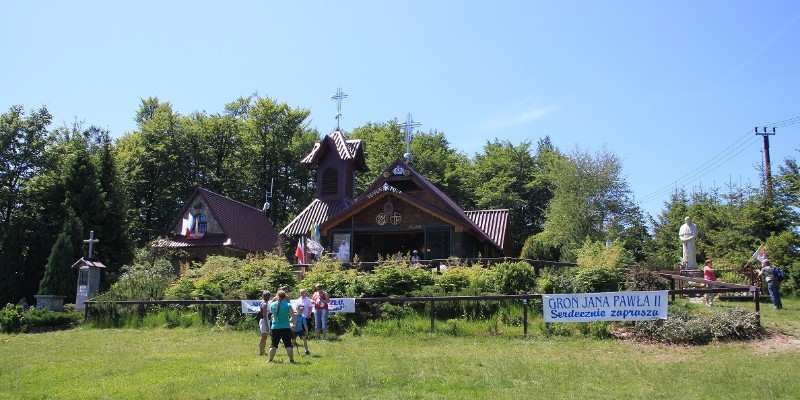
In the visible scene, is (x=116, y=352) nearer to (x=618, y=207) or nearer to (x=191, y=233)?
(x=191, y=233)

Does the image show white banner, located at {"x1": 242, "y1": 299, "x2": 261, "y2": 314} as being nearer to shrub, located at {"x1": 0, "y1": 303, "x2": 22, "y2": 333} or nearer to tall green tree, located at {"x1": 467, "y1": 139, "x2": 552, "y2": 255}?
shrub, located at {"x1": 0, "y1": 303, "x2": 22, "y2": 333}

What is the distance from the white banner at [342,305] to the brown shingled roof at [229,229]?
2037 cm

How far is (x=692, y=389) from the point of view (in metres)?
10.6

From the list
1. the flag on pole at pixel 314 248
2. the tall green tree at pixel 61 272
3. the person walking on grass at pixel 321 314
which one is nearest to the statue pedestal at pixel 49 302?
the tall green tree at pixel 61 272

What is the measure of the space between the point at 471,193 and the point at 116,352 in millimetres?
46794

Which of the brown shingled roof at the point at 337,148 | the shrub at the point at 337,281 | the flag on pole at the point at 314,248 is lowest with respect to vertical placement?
the shrub at the point at 337,281

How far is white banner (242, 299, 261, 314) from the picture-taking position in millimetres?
19953

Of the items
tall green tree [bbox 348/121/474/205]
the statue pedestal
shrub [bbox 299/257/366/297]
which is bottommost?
the statue pedestal

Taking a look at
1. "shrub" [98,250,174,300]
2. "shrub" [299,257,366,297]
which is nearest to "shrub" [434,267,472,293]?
"shrub" [299,257,366,297]

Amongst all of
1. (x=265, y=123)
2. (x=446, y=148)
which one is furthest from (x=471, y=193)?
(x=265, y=123)

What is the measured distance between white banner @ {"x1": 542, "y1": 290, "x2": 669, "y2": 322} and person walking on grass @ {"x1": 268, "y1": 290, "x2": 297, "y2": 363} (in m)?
6.66

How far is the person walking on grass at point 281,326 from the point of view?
44.9ft

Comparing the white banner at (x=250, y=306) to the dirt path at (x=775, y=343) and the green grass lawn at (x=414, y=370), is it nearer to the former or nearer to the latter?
the green grass lawn at (x=414, y=370)

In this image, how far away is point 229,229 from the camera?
39125 millimetres
